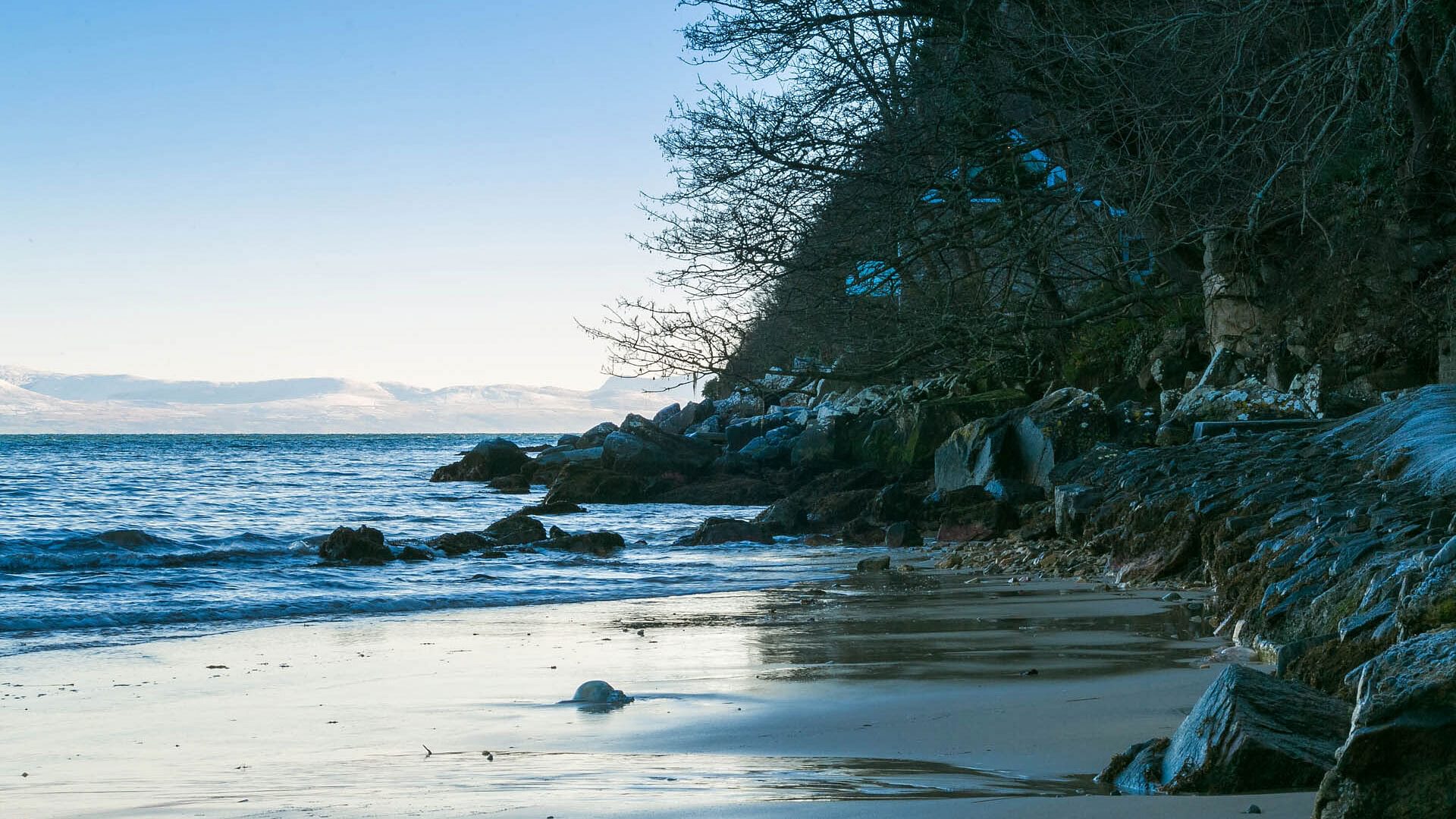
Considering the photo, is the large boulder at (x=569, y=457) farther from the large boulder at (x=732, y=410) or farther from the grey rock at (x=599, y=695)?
the grey rock at (x=599, y=695)

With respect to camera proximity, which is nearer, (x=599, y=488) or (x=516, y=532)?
(x=516, y=532)

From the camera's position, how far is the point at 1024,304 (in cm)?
1409

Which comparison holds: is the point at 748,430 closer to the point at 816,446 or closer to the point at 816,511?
the point at 816,446

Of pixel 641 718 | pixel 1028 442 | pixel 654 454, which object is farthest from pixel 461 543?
pixel 654 454

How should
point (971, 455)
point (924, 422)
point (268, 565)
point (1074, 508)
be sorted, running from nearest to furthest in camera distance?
point (1074, 508) → point (268, 565) → point (971, 455) → point (924, 422)

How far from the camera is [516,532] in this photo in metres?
14.5

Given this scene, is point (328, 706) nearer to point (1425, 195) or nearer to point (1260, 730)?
point (1260, 730)

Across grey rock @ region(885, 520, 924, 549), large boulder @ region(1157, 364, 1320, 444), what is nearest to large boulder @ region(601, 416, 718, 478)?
grey rock @ region(885, 520, 924, 549)

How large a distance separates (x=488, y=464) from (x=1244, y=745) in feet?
103

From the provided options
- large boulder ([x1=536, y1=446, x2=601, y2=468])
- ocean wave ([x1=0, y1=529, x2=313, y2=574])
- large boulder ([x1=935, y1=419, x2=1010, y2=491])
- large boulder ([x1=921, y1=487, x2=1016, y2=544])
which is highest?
large boulder ([x1=935, y1=419, x2=1010, y2=491])

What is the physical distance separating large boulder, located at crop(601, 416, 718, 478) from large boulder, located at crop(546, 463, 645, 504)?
41 cm

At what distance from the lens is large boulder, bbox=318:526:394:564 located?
1252cm

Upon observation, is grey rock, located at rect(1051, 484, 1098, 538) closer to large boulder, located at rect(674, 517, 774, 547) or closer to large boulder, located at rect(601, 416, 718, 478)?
large boulder, located at rect(674, 517, 774, 547)

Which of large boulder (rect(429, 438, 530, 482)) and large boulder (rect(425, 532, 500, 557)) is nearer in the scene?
large boulder (rect(425, 532, 500, 557))
